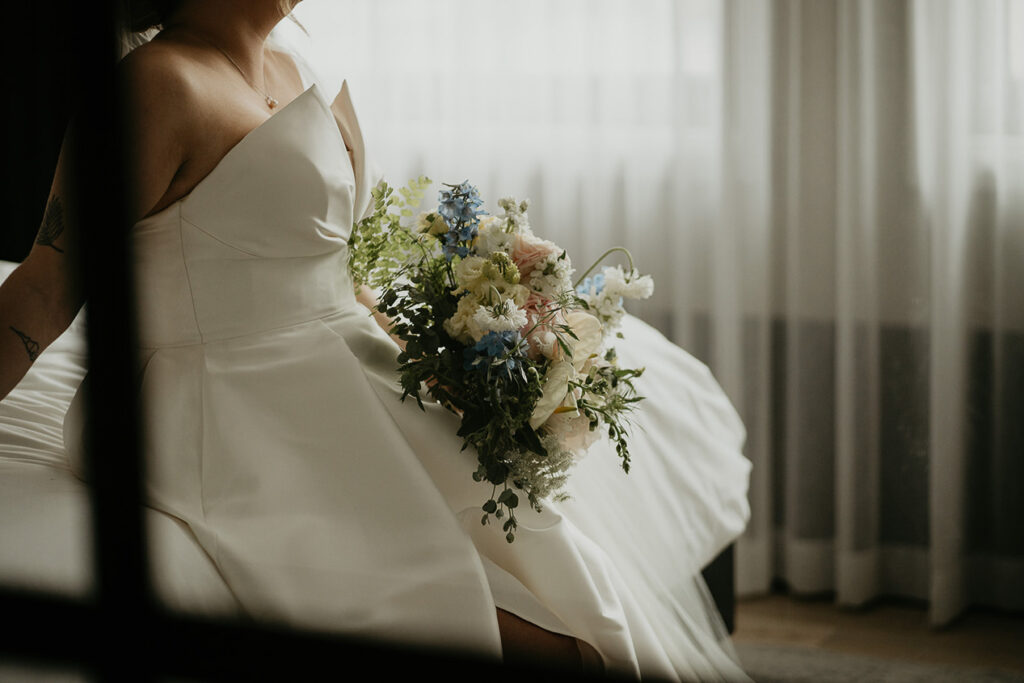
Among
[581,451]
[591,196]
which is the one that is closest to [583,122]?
[591,196]

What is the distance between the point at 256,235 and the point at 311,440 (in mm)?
243

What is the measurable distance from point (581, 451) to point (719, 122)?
146cm

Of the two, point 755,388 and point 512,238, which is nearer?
point 512,238

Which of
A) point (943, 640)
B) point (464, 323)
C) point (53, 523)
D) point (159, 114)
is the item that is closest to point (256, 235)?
point (159, 114)

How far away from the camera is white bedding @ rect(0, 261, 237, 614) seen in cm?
69

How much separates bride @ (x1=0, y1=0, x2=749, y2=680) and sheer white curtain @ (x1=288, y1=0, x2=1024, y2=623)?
2.41 feet

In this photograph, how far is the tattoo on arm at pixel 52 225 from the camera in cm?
79

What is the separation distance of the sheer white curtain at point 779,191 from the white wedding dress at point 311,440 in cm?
77

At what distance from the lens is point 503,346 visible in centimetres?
92

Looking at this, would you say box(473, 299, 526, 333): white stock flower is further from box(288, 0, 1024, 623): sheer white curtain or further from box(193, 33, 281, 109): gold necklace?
box(288, 0, 1024, 623): sheer white curtain

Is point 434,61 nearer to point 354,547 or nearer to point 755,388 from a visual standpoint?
point 755,388

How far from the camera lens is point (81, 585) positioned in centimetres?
65

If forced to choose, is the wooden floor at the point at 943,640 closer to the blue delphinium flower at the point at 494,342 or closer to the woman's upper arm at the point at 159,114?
the blue delphinium flower at the point at 494,342

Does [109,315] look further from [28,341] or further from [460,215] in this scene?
[460,215]
